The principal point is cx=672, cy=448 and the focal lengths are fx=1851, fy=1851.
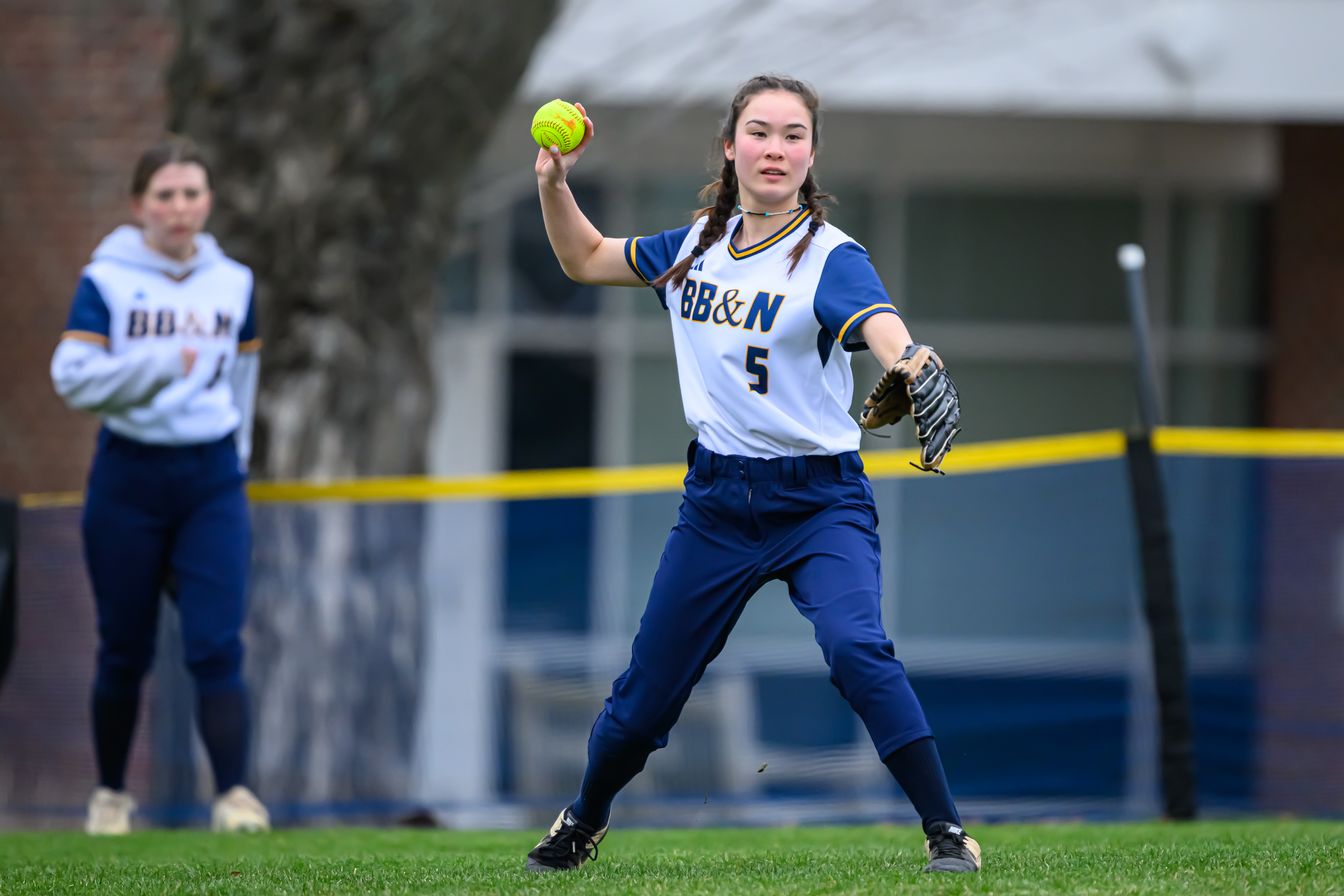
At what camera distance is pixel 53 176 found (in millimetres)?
10000

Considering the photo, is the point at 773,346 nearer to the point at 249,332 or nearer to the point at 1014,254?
the point at 249,332

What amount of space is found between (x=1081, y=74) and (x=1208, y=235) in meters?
2.49

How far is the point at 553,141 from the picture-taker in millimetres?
4211

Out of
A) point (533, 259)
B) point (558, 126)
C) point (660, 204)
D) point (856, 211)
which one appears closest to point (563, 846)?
point (558, 126)

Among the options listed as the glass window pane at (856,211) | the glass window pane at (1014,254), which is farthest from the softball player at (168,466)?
the glass window pane at (1014,254)

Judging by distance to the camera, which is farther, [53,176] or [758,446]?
[53,176]

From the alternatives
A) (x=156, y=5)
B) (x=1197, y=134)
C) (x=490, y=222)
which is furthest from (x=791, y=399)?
(x=1197, y=134)

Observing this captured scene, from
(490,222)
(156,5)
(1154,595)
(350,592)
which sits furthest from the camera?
(490,222)

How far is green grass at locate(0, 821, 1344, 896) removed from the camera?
371 cm

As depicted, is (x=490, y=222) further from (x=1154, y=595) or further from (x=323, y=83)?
(x=1154, y=595)

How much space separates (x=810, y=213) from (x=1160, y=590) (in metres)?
2.98

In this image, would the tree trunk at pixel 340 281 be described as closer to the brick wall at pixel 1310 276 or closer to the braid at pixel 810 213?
the braid at pixel 810 213

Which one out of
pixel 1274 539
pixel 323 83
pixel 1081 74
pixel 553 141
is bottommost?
pixel 1274 539

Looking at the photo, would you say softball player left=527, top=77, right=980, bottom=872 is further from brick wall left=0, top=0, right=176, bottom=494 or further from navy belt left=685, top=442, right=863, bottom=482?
brick wall left=0, top=0, right=176, bottom=494
